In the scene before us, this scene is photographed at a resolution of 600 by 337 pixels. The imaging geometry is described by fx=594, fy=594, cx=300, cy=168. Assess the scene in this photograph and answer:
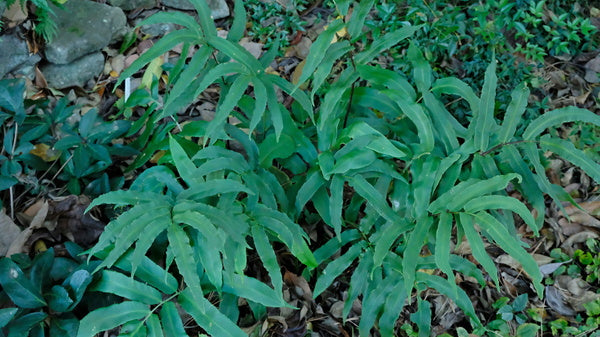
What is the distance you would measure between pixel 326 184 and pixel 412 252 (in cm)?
53

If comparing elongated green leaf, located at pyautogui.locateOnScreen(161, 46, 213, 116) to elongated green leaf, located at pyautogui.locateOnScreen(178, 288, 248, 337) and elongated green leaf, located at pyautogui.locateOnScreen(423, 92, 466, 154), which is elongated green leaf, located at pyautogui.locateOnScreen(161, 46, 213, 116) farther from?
elongated green leaf, located at pyautogui.locateOnScreen(423, 92, 466, 154)

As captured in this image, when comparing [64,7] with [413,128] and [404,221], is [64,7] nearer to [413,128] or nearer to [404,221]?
[413,128]

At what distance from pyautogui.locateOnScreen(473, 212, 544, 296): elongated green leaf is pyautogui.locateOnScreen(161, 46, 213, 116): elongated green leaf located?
1.09m

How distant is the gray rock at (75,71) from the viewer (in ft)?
11.0

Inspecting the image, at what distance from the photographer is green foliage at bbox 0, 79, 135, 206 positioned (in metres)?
2.74

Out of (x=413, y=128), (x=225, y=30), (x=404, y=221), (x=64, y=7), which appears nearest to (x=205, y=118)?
(x=225, y=30)

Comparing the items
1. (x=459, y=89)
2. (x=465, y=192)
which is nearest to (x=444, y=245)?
(x=465, y=192)

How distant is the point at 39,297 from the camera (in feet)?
7.34

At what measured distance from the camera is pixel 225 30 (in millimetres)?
3773

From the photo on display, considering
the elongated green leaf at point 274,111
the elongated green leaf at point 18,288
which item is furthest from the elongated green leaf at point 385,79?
the elongated green leaf at point 18,288

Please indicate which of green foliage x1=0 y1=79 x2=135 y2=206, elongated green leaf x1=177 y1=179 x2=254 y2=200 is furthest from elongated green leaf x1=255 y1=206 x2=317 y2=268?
green foliage x1=0 y1=79 x2=135 y2=206

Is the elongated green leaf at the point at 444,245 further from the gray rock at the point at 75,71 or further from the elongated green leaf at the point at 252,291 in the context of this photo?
the gray rock at the point at 75,71

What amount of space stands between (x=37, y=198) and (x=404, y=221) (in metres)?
1.75

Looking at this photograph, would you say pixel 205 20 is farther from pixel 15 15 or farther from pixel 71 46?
pixel 15 15
